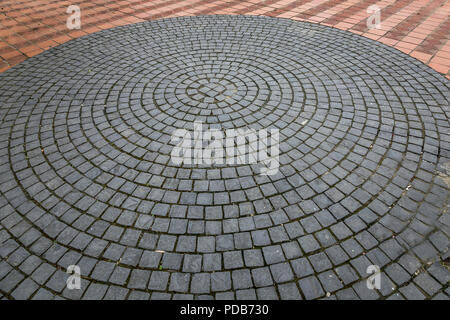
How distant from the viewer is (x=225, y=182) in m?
3.15

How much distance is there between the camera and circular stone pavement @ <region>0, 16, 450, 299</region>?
7.80 ft

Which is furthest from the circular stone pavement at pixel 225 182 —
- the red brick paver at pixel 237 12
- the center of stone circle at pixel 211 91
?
the red brick paver at pixel 237 12

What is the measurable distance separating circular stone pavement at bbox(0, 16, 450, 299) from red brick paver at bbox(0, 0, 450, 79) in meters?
0.91

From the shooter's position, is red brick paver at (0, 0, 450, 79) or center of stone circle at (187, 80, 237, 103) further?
red brick paver at (0, 0, 450, 79)

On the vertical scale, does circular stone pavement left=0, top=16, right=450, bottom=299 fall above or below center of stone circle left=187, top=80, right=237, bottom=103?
below

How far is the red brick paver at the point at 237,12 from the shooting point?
19.2 feet

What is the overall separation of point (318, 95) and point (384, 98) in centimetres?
100

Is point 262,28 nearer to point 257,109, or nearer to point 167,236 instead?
point 257,109

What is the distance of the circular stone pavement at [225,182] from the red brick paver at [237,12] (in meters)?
0.91

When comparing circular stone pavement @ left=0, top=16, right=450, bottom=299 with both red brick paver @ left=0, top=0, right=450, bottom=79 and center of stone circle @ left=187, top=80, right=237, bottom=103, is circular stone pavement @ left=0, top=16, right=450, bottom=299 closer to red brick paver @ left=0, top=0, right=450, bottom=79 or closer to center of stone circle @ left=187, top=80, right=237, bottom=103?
center of stone circle @ left=187, top=80, right=237, bottom=103

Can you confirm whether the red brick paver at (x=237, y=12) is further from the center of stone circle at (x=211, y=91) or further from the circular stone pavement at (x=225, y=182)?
the center of stone circle at (x=211, y=91)

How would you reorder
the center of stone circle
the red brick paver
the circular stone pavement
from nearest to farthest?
1. the circular stone pavement
2. the center of stone circle
3. the red brick paver

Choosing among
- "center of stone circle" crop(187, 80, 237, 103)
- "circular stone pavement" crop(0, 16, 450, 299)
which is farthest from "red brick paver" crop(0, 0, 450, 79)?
"center of stone circle" crop(187, 80, 237, 103)

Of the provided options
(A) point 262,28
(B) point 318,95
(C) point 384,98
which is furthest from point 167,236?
(A) point 262,28
